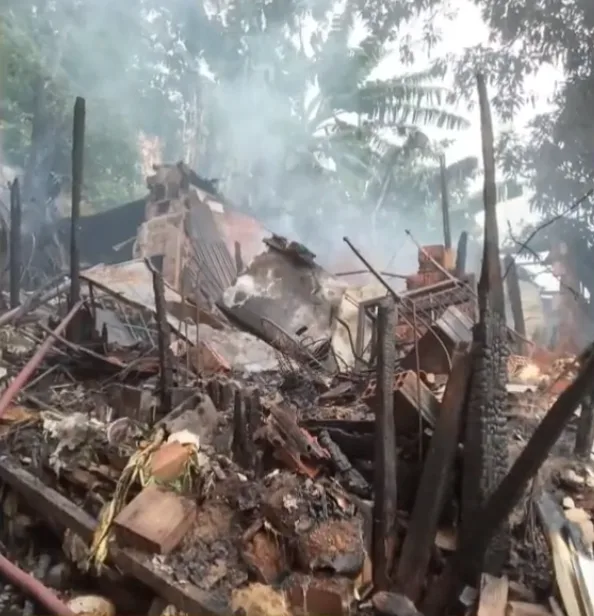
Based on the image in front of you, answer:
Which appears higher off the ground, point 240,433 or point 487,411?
point 487,411

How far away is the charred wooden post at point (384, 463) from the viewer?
298 centimetres

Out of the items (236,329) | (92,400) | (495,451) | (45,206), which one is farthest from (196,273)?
(495,451)

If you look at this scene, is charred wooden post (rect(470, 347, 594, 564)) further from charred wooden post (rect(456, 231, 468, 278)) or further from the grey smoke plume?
the grey smoke plume

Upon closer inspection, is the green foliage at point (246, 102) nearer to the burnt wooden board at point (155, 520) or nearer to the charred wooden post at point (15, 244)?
the charred wooden post at point (15, 244)

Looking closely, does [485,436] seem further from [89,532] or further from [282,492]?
[89,532]

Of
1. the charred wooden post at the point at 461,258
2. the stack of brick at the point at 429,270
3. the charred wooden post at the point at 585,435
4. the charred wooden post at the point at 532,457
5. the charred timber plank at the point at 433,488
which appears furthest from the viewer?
the charred wooden post at the point at 461,258

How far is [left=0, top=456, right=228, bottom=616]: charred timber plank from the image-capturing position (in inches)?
107

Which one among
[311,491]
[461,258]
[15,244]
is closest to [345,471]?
[311,491]

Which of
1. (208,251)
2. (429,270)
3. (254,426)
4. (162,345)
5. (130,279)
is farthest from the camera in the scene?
(208,251)

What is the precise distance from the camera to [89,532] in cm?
318

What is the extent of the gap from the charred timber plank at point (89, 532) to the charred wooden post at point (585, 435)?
7.15ft

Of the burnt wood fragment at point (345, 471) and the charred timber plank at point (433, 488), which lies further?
the burnt wood fragment at point (345, 471)

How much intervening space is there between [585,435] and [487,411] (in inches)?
43.8

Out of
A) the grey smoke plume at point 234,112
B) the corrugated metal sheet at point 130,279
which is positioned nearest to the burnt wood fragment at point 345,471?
the corrugated metal sheet at point 130,279
